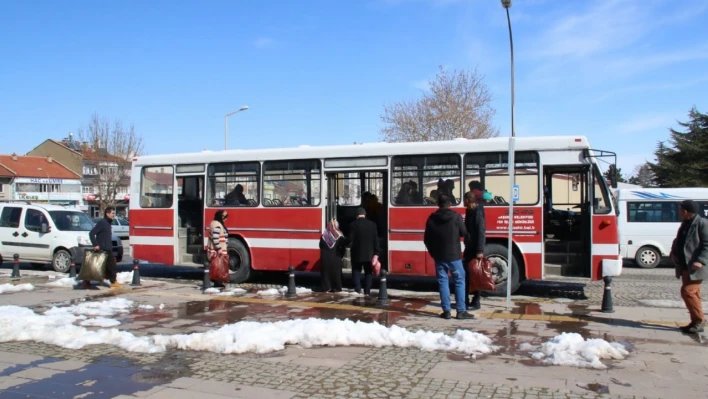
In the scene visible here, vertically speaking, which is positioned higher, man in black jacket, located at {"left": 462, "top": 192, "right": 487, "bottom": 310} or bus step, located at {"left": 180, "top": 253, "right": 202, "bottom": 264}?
man in black jacket, located at {"left": 462, "top": 192, "right": 487, "bottom": 310}

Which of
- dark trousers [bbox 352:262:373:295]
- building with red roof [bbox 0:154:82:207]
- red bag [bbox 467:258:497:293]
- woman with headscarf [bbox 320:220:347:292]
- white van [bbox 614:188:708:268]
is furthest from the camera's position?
building with red roof [bbox 0:154:82:207]

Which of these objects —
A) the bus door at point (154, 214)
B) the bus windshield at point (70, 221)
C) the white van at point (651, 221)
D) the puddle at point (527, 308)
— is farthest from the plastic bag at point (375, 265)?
the white van at point (651, 221)

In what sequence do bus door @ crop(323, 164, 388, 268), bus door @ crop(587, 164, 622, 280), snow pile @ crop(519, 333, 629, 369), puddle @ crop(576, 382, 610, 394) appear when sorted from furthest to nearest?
1. bus door @ crop(323, 164, 388, 268)
2. bus door @ crop(587, 164, 622, 280)
3. snow pile @ crop(519, 333, 629, 369)
4. puddle @ crop(576, 382, 610, 394)

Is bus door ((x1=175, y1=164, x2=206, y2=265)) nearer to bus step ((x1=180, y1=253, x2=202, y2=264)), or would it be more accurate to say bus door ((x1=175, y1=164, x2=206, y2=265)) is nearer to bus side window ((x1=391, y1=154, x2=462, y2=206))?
bus step ((x1=180, y1=253, x2=202, y2=264))

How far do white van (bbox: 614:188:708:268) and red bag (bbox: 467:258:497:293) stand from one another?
11471 millimetres

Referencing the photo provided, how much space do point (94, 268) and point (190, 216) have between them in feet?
10.1

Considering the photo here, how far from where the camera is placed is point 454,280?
9.15 metres

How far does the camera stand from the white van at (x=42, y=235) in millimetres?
17031

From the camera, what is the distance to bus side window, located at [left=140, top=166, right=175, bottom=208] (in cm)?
1475

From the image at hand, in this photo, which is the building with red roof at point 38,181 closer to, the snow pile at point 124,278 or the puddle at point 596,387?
the snow pile at point 124,278

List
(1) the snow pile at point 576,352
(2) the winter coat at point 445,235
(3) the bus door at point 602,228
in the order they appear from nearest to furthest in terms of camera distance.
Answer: (1) the snow pile at point 576,352
(2) the winter coat at point 445,235
(3) the bus door at point 602,228

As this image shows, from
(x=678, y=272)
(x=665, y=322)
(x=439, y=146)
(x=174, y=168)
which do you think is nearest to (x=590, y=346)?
(x=678, y=272)

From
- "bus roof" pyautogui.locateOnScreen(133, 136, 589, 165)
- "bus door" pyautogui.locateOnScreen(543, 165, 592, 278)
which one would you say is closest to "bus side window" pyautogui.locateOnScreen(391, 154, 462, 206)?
"bus roof" pyautogui.locateOnScreen(133, 136, 589, 165)

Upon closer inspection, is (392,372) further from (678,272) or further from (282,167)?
(282,167)
